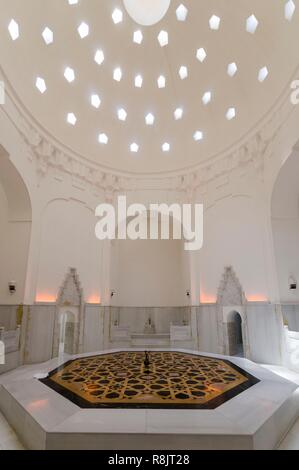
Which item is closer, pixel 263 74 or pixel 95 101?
pixel 263 74

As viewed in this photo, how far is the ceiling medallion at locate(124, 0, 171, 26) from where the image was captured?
38.2ft

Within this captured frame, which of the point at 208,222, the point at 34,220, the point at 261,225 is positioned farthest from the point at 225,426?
the point at 208,222

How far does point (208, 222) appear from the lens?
46.5ft

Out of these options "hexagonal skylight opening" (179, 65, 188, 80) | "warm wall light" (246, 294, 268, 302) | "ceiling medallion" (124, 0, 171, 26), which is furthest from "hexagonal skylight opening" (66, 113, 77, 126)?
"warm wall light" (246, 294, 268, 302)

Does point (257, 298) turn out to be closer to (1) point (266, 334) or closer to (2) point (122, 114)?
(1) point (266, 334)

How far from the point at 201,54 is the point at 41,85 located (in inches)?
300

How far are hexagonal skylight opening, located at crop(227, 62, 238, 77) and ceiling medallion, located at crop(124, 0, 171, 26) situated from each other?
146 inches

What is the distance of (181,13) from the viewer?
11836mm

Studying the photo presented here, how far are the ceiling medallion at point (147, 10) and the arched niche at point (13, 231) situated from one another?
8632 millimetres

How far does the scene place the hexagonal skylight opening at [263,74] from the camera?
1104 cm

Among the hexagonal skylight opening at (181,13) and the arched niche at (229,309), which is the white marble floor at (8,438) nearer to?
the arched niche at (229,309)

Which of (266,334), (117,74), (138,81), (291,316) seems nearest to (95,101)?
(117,74)

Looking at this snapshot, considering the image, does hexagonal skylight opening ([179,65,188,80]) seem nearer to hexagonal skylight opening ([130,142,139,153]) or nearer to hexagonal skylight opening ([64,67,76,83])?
hexagonal skylight opening ([130,142,139,153])

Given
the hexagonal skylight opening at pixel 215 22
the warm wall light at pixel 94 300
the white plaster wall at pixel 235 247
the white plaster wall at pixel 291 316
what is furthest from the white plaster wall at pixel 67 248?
the hexagonal skylight opening at pixel 215 22
